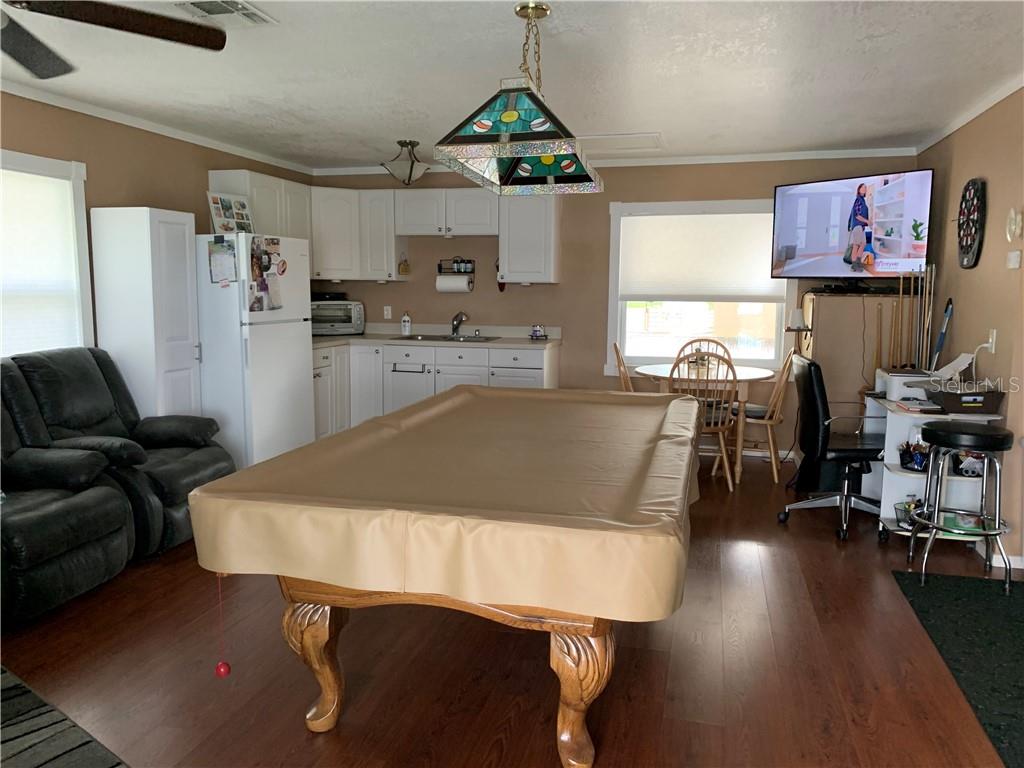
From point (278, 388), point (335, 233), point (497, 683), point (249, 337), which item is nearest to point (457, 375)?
point (278, 388)

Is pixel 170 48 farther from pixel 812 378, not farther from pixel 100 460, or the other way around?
pixel 812 378

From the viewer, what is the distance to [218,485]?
6.31 feet

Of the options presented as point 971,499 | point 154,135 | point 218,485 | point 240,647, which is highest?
point 154,135

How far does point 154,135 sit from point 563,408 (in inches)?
130

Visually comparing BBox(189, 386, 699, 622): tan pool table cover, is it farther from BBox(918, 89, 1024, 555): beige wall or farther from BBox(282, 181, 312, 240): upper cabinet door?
BBox(282, 181, 312, 240): upper cabinet door

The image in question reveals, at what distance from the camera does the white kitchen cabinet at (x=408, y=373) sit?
5.84 metres

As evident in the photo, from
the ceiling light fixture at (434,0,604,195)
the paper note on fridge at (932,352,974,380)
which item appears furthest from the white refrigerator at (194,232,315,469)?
the paper note on fridge at (932,352,974,380)

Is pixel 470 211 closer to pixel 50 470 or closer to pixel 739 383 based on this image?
pixel 739 383

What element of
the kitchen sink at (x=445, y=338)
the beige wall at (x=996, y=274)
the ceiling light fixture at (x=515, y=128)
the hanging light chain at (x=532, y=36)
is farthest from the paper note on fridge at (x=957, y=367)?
the kitchen sink at (x=445, y=338)

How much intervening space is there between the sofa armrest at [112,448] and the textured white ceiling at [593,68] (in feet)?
5.76

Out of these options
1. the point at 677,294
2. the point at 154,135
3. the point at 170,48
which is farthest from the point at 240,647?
the point at 677,294

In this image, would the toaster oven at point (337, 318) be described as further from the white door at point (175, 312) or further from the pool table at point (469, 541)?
the pool table at point (469, 541)

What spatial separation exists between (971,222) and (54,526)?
4.70 meters

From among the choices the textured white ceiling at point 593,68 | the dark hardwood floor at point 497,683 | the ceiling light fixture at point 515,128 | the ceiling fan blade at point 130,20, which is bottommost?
the dark hardwood floor at point 497,683
